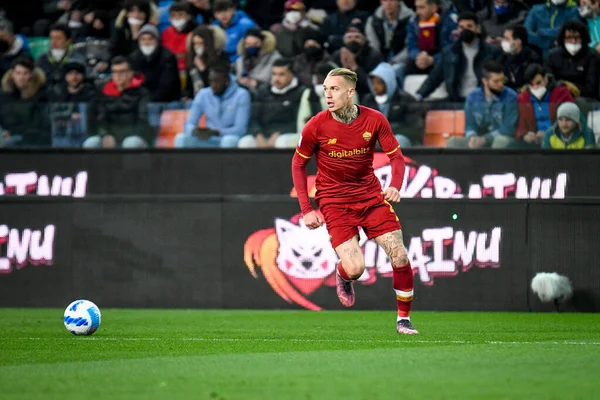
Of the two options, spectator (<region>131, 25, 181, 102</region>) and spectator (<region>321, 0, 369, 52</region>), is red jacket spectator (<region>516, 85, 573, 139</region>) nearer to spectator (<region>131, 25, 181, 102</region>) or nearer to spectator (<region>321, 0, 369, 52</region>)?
spectator (<region>321, 0, 369, 52</region>)

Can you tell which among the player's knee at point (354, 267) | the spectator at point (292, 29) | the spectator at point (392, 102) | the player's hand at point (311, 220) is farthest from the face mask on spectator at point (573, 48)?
the player's hand at point (311, 220)

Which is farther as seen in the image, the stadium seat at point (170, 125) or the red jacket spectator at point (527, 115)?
the stadium seat at point (170, 125)

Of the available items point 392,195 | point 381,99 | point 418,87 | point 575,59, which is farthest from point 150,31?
point 392,195

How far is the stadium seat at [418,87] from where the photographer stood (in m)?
16.1

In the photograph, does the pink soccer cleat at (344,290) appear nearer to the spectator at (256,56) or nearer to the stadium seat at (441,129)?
the stadium seat at (441,129)

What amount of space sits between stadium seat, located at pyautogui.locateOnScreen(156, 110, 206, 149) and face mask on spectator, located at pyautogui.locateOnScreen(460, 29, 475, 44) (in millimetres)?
3992

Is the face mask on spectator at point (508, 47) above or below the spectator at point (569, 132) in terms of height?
above

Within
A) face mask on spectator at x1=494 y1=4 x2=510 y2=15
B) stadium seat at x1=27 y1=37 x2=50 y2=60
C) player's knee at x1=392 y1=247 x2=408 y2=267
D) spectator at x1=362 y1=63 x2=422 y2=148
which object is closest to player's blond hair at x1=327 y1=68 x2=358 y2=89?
player's knee at x1=392 y1=247 x2=408 y2=267

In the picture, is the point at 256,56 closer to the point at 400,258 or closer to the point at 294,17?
the point at 294,17

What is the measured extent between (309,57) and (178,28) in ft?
7.86

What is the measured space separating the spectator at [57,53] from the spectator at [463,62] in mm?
5763

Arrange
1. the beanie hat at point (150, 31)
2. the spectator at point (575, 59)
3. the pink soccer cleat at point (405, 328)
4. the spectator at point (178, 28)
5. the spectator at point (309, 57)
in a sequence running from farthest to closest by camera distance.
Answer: the spectator at point (178, 28)
the beanie hat at point (150, 31)
the spectator at point (309, 57)
the spectator at point (575, 59)
the pink soccer cleat at point (405, 328)

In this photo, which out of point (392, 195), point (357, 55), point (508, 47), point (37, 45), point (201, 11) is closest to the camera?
point (392, 195)

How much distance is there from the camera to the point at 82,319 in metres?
10.4
